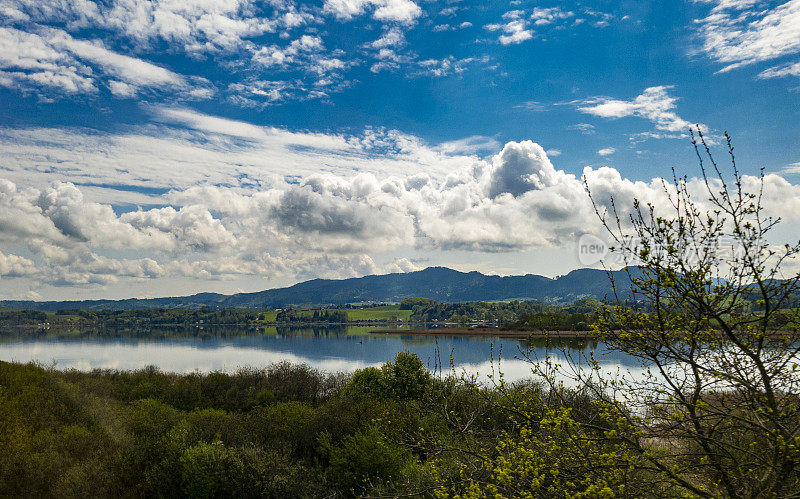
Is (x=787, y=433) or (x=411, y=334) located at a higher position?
(x=787, y=433)

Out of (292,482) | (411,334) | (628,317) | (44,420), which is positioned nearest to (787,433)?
(628,317)

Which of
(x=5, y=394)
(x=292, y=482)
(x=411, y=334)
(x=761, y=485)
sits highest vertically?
(x=761, y=485)

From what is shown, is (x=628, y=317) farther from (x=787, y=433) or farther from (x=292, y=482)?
(x=292, y=482)

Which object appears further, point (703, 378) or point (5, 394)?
point (5, 394)

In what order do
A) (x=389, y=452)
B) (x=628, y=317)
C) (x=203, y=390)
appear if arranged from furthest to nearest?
(x=203, y=390)
(x=389, y=452)
(x=628, y=317)

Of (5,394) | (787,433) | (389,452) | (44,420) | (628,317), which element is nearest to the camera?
(787,433)

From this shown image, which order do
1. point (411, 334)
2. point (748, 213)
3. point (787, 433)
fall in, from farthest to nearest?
1. point (411, 334)
2. point (748, 213)
3. point (787, 433)

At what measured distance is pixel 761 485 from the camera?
4.90 m

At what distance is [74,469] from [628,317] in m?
19.4

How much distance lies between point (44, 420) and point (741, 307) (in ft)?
90.9

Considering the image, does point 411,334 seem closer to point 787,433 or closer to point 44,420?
point 44,420

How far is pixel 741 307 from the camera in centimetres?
525

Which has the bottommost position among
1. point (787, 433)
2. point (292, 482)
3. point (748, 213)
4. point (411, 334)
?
point (411, 334)

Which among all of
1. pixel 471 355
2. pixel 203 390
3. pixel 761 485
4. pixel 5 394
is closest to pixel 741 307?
pixel 761 485
